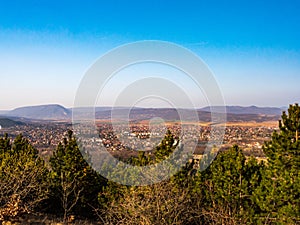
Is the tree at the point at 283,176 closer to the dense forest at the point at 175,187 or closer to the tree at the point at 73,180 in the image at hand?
the dense forest at the point at 175,187

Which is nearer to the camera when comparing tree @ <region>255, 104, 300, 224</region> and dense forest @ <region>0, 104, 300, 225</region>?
Answer: dense forest @ <region>0, 104, 300, 225</region>

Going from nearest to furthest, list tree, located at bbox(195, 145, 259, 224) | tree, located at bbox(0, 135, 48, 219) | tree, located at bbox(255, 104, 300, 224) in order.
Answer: tree, located at bbox(255, 104, 300, 224) < tree, located at bbox(0, 135, 48, 219) < tree, located at bbox(195, 145, 259, 224)

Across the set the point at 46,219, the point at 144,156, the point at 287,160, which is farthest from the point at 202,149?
the point at 46,219

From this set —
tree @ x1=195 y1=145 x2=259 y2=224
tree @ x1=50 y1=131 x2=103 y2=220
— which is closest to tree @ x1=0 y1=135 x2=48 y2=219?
tree @ x1=50 y1=131 x2=103 y2=220

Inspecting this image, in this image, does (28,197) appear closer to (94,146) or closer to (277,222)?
(94,146)

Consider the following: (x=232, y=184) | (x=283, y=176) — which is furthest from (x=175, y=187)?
(x=283, y=176)

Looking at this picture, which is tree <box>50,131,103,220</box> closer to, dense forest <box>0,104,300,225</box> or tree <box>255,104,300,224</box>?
dense forest <box>0,104,300,225</box>
